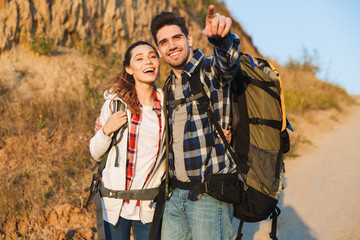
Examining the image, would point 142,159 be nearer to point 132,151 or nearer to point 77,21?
point 132,151

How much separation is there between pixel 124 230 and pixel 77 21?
A: 659 cm

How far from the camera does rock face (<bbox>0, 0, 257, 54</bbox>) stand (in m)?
6.57

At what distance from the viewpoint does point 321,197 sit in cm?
545

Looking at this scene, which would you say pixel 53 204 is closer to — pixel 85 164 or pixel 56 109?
pixel 85 164

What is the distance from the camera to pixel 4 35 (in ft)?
21.1

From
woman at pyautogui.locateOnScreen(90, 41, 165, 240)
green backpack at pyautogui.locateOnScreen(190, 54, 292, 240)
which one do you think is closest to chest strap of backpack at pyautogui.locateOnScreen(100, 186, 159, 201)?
woman at pyautogui.locateOnScreen(90, 41, 165, 240)

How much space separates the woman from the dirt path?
2355 mm

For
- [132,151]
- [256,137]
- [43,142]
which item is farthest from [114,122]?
[43,142]

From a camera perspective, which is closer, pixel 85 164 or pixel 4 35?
pixel 85 164

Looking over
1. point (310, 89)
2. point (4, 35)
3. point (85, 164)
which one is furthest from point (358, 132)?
point (4, 35)

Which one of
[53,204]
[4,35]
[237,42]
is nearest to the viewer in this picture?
[237,42]

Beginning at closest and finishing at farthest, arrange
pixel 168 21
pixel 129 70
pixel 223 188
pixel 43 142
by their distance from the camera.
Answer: pixel 223 188 < pixel 168 21 < pixel 129 70 < pixel 43 142

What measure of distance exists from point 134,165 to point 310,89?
11.4 metres

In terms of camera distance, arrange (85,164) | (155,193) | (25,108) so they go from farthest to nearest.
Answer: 1. (25,108)
2. (85,164)
3. (155,193)
